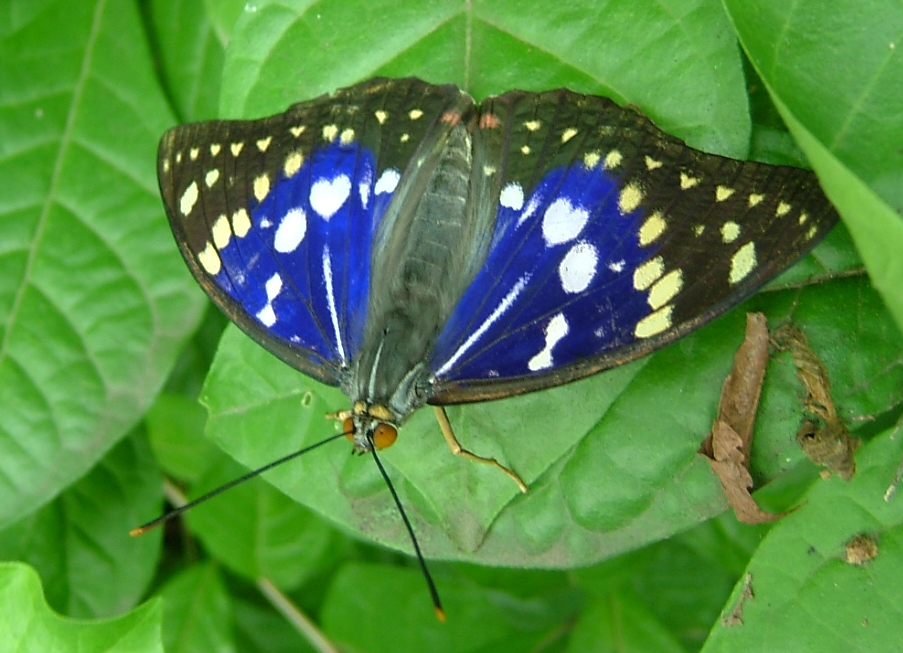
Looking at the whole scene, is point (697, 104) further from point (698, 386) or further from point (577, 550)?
point (577, 550)

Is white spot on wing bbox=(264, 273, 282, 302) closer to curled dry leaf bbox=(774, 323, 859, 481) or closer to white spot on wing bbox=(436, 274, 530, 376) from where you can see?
white spot on wing bbox=(436, 274, 530, 376)

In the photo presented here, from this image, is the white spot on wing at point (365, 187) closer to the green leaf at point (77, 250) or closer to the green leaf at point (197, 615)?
the green leaf at point (77, 250)

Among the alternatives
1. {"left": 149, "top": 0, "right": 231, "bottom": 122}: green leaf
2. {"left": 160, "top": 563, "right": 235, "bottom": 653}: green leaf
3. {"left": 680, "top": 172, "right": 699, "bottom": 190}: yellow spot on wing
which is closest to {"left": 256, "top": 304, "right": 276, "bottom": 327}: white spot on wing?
{"left": 149, "top": 0, "right": 231, "bottom": 122}: green leaf

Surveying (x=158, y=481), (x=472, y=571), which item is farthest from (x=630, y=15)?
(x=158, y=481)

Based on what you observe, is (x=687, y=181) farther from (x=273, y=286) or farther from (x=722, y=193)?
(x=273, y=286)

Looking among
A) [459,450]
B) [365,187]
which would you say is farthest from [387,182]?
[459,450]
